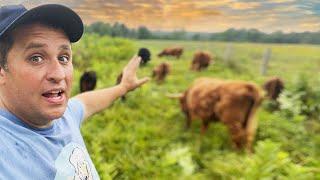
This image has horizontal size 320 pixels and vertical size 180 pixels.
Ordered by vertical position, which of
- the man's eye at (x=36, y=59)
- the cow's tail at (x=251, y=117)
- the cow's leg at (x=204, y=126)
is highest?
the man's eye at (x=36, y=59)

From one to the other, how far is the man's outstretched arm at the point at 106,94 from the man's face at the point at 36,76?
41cm

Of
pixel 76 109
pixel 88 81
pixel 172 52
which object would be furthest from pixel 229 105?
pixel 76 109

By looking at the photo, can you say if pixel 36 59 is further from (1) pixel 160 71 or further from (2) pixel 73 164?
(1) pixel 160 71

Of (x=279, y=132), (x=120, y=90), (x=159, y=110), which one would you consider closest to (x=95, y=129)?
(x=159, y=110)

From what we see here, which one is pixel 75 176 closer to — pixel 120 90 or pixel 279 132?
pixel 120 90

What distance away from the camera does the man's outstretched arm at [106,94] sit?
1442 millimetres

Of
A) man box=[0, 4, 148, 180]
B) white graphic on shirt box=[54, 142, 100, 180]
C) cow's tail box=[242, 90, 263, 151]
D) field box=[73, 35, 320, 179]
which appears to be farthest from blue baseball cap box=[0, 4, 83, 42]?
cow's tail box=[242, 90, 263, 151]

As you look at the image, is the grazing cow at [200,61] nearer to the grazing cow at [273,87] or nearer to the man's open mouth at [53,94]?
the grazing cow at [273,87]

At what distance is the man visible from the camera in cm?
94

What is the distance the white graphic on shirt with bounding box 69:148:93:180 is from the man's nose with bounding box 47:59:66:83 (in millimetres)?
180

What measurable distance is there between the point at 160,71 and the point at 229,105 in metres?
0.53

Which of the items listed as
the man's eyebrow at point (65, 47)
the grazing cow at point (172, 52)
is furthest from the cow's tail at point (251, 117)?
the man's eyebrow at point (65, 47)

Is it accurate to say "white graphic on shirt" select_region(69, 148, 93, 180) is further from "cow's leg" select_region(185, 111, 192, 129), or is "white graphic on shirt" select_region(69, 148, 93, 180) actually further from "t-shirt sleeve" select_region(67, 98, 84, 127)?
"cow's leg" select_region(185, 111, 192, 129)

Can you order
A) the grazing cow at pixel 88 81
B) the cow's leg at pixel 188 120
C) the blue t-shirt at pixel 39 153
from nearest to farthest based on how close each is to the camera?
the blue t-shirt at pixel 39 153
the cow's leg at pixel 188 120
the grazing cow at pixel 88 81
